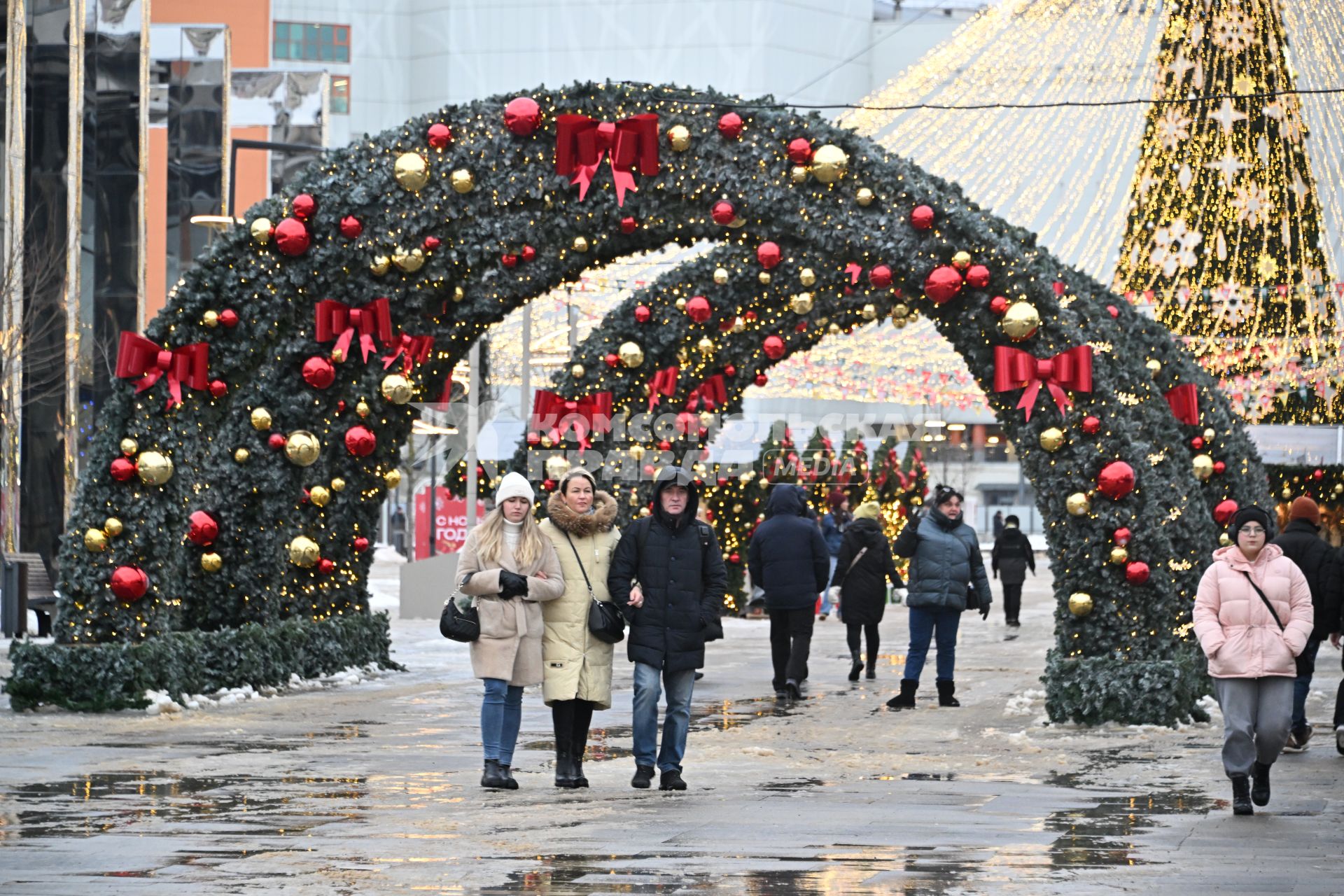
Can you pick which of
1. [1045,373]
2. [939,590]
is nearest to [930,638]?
[939,590]

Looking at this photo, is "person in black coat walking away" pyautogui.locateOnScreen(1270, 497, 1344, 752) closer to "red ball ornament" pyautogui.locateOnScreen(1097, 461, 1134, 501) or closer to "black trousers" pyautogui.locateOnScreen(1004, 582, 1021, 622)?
"red ball ornament" pyautogui.locateOnScreen(1097, 461, 1134, 501)

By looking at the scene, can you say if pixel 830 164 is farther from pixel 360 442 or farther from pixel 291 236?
pixel 360 442

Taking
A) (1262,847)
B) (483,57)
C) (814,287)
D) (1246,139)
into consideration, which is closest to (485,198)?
(814,287)

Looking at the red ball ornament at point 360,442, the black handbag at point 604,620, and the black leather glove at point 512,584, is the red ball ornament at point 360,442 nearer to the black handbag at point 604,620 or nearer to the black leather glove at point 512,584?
the black handbag at point 604,620

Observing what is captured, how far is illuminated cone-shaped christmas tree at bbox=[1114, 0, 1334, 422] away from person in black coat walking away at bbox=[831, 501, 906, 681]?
680cm

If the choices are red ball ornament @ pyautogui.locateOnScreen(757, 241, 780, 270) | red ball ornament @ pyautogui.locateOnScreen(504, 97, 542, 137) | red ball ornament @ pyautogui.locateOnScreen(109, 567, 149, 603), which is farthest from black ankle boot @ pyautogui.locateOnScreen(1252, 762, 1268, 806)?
red ball ornament @ pyautogui.locateOnScreen(109, 567, 149, 603)

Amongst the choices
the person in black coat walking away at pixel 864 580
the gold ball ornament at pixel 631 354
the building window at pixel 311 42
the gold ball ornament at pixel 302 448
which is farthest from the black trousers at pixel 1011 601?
the building window at pixel 311 42

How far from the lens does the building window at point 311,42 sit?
80438 millimetres

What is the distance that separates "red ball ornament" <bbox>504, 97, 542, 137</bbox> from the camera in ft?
50.2

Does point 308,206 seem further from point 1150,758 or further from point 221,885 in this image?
point 221,885

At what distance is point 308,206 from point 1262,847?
9.39 meters

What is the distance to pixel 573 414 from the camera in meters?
22.7

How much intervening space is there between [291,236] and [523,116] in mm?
2017

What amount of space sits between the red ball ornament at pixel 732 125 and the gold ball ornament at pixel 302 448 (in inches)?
169
